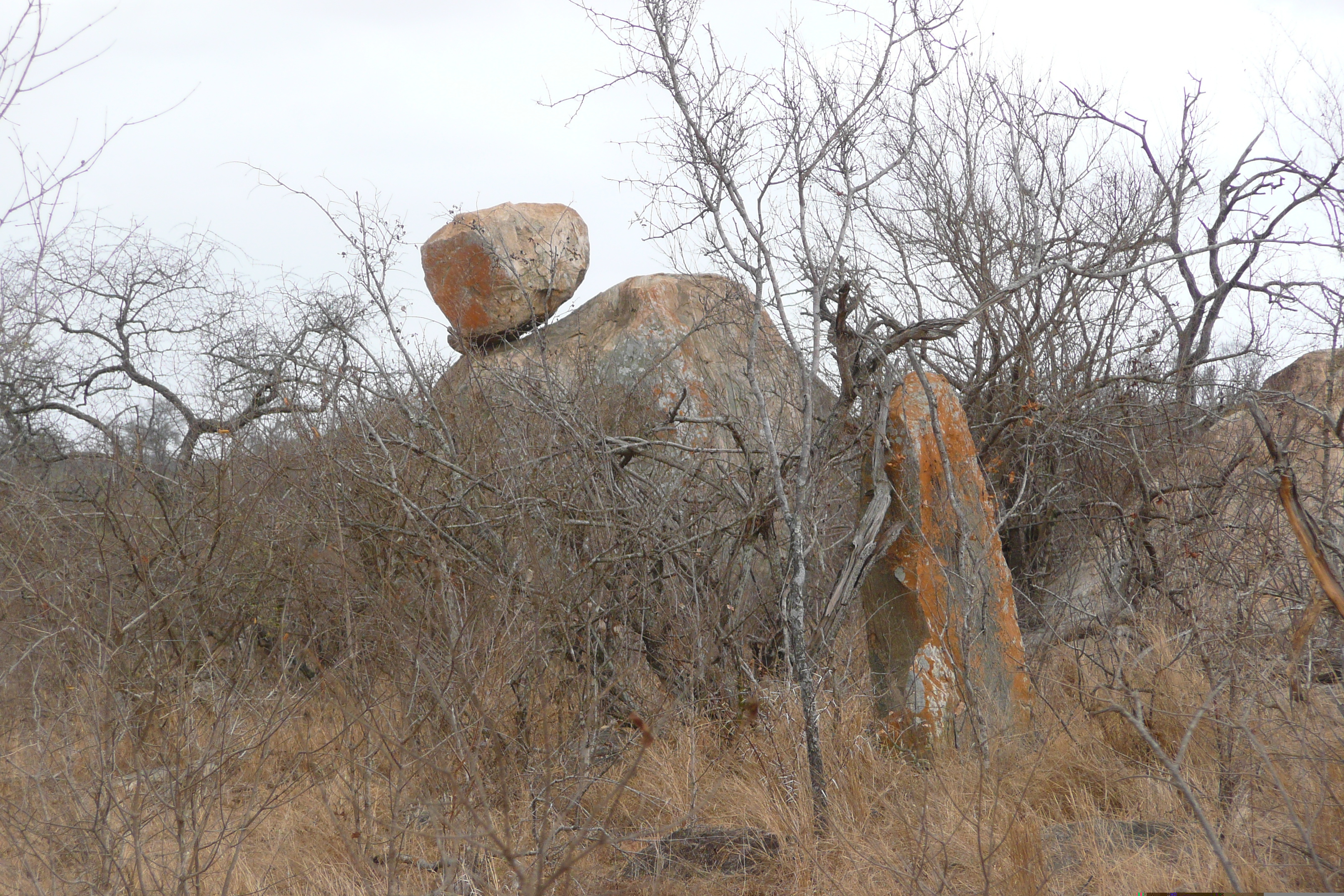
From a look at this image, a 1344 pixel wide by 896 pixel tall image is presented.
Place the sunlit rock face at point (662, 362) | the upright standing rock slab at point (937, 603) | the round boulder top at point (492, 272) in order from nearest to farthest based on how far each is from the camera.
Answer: the upright standing rock slab at point (937, 603)
the sunlit rock face at point (662, 362)
the round boulder top at point (492, 272)

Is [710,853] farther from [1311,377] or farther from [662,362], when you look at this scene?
[1311,377]

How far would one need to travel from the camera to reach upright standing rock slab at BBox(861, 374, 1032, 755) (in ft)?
12.1

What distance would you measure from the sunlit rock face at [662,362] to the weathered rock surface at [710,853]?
168cm

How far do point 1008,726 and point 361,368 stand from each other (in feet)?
12.8

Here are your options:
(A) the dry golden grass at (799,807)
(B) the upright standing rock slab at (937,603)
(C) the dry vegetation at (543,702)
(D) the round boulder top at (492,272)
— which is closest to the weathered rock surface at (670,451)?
(C) the dry vegetation at (543,702)

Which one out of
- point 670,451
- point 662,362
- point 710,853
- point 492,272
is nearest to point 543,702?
point 710,853

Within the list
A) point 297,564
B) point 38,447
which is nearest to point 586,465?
point 297,564

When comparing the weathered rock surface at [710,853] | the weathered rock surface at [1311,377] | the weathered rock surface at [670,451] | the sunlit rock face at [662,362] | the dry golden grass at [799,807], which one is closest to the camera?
the dry golden grass at [799,807]

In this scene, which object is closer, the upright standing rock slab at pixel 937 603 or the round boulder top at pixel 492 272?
the upright standing rock slab at pixel 937 603

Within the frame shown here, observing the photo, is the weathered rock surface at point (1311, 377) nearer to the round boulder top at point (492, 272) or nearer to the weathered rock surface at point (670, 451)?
the weathered rock surface at point (670, 451)

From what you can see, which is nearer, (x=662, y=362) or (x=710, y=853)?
(x=710, y=853)

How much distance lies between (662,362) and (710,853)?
17.9ft

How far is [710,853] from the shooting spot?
10.1 ft

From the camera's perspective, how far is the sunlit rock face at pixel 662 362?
4.90m
